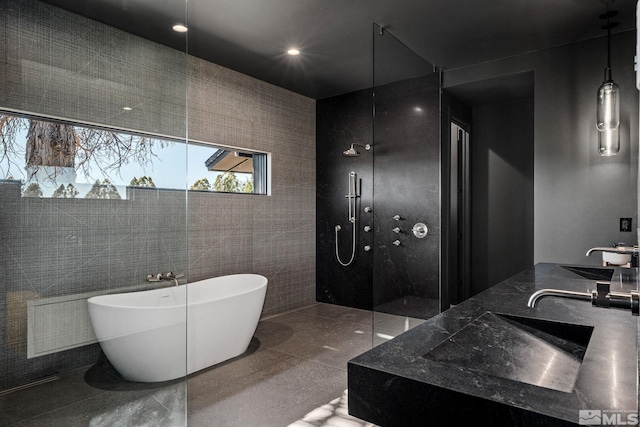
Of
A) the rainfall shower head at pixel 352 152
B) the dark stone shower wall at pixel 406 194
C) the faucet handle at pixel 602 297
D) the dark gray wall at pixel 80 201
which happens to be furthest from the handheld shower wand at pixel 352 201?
the faucet handle at pixel 602 297

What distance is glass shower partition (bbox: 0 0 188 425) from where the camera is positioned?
1.50m

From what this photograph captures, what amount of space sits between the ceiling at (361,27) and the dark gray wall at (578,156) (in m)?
0.17

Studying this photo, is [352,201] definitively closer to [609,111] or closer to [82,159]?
[609,111]

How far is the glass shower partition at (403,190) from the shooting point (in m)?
3.08

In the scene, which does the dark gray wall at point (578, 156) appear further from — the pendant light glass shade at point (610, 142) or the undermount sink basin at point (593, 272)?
the undermount sink basin at point (593, 272)

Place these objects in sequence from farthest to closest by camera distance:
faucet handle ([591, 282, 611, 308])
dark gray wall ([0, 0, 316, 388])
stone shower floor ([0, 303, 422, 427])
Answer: stone shower floor ([0, 303, 422, 427]), dark gray wall ([0, 0, 316, 388]), faucet handle ([591, 282, 611, 308])

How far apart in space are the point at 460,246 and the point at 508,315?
11.0 feet

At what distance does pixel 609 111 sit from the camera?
261cm

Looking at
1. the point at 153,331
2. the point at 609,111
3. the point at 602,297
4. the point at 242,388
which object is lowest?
the point at 242,388

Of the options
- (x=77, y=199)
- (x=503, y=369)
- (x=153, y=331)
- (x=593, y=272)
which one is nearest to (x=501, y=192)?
(x=593, y=272)

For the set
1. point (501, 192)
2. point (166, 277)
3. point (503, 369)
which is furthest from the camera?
point (501, 192)

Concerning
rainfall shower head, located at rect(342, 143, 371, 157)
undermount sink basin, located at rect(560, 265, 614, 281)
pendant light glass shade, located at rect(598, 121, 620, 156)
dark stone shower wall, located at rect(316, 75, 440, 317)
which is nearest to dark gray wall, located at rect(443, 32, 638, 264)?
pendant light glass shade, located at rect(598, 121, 620, 156)

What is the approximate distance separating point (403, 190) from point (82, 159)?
242 cm

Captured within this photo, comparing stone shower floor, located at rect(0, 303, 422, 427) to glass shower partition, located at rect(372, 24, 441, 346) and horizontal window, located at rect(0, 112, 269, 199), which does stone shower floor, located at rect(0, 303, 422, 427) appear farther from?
horizontal window, located at rect(0, 112, 269, 199)
